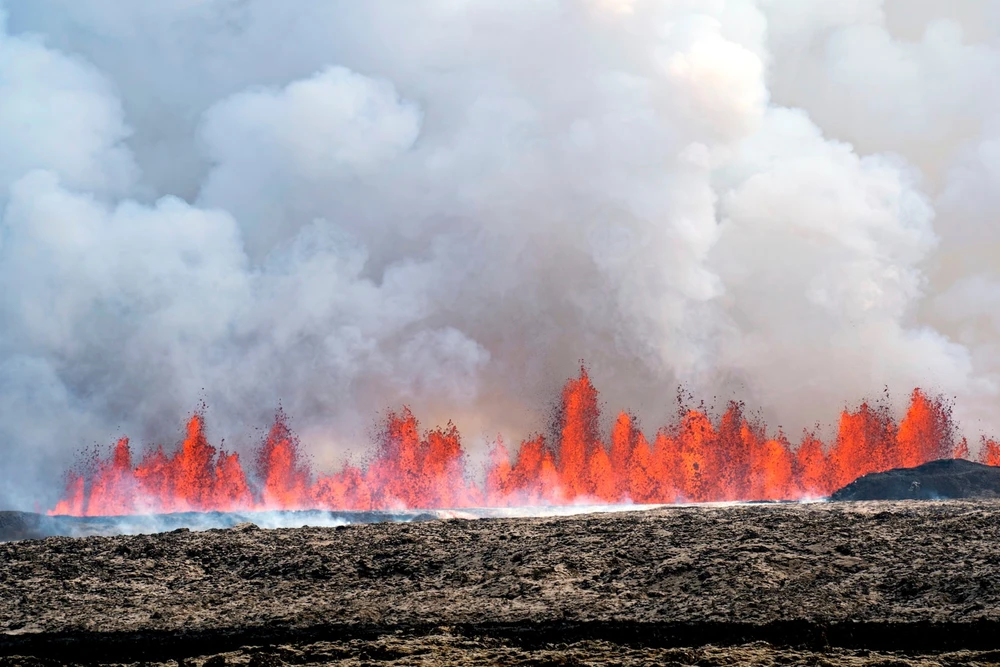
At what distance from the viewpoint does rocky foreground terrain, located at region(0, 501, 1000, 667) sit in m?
19.9

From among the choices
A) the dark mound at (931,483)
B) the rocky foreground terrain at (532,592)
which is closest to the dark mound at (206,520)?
the rocky foreground terrain at (532,592)

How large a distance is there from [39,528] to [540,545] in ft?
151

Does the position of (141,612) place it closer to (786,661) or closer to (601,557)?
(601,557)

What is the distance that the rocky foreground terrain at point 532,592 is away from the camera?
19.9m

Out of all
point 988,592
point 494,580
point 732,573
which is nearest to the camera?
point 988,592

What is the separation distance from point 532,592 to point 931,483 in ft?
144

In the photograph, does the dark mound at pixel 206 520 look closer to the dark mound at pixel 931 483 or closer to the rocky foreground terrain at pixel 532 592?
the rocky foreground terrain at pixel 532 592

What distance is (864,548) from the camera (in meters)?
24.3

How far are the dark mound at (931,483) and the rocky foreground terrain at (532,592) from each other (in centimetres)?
2979

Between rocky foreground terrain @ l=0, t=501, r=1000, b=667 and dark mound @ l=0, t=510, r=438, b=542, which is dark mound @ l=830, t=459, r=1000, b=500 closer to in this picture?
dark mound @ l=0, t=510, r=438, b=542

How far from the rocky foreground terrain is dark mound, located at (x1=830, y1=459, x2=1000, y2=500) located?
2979 cm

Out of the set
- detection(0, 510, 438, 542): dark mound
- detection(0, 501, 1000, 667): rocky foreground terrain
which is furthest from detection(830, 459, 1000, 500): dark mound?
detection(0, 501, 1000, 667): rocky foreground terrain

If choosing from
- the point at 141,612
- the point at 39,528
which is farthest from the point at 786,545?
the point at 39,528

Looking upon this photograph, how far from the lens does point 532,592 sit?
23.3 metres
